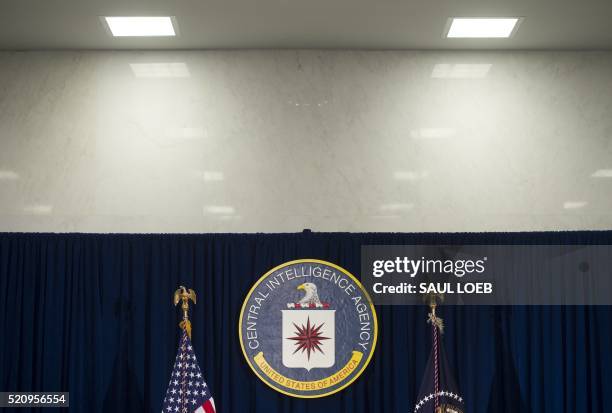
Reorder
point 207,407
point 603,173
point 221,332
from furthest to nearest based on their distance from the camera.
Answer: point 603,173
point 221,332
point 207,407

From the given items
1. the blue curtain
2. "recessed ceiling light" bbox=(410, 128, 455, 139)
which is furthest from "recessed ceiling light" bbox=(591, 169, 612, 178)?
"recessed ceiling light" bbox=(410, 128, 455, 139)

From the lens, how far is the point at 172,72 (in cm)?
643

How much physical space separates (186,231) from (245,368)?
3.50ft

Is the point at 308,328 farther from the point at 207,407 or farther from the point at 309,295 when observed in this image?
the point at 207,407

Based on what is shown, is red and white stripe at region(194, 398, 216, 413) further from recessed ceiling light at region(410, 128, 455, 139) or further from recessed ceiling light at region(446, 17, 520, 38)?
recessed ceiling light at region(446, 17, 520, 38)

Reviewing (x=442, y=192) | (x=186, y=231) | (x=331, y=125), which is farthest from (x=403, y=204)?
(x=186, y=231)

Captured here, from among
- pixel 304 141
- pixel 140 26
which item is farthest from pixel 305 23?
pixel 140 26

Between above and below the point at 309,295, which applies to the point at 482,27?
above

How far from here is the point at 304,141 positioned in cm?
635

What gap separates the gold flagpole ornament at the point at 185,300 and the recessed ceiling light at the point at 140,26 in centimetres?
184

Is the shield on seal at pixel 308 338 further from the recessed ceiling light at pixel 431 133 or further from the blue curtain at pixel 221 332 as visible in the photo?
the recessed ceiling light at pixel 431 133

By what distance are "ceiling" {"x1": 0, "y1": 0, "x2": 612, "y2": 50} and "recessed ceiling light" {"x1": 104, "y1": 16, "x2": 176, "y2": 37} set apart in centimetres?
8

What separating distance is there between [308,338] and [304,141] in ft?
4.73

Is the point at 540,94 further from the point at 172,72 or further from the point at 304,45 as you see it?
the point at 172,72
